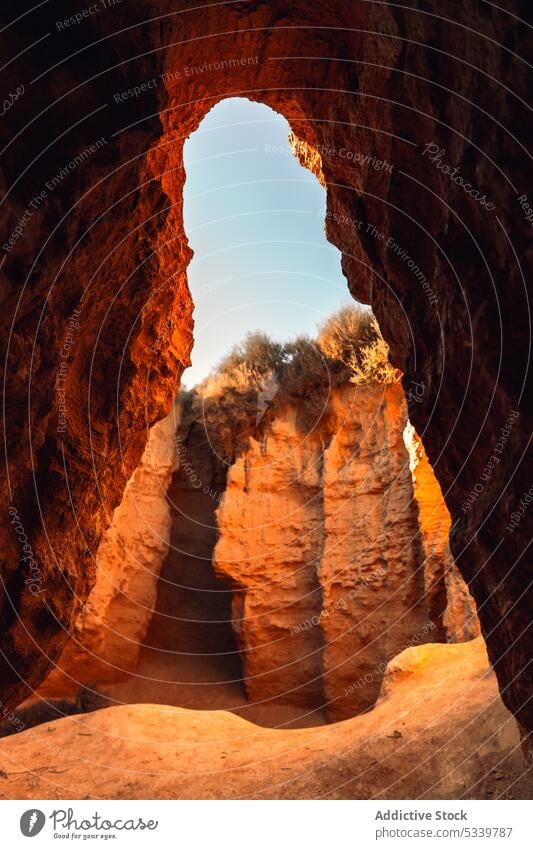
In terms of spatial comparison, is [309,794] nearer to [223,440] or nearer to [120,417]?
[120,417]

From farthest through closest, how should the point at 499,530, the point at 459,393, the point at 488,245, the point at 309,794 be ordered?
the point at 309,794
the point at 459,393
the point at 499,530
the point at 488,245

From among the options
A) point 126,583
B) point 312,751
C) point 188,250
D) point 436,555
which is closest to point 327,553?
point 436,555

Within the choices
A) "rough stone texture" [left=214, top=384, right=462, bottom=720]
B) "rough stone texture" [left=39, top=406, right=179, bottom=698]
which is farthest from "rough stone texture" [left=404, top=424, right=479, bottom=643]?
"rough stone texture" [left=39, top=406, right=179, bottom=698]

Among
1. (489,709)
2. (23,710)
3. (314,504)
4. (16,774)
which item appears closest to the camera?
(489,709)

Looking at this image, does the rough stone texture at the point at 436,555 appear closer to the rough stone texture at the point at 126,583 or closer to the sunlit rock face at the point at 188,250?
the sunlit rock face at the point at 188,250

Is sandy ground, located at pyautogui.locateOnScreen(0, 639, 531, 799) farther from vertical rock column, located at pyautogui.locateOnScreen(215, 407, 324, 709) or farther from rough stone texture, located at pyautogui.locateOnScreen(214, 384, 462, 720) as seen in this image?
vertical rock column, located at pyautogui.locateOnScreen(215, 407, 324, 709)

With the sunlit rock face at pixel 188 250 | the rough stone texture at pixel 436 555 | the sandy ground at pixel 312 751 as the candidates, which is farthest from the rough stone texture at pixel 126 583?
the sunlit rock face at pixel 188 250

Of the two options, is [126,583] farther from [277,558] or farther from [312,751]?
[312,751]

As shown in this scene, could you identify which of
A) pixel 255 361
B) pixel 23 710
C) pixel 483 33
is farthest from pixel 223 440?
pixel 483 33
